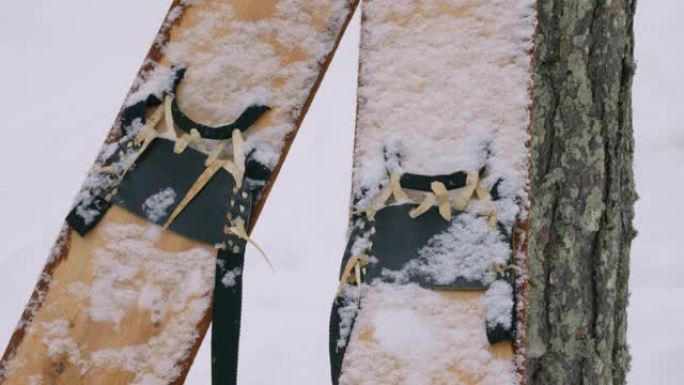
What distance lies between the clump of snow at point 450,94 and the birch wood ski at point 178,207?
0.56ft

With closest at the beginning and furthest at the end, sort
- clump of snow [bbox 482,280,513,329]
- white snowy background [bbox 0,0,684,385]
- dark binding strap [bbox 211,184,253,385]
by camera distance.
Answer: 1. clump of snow [bbox 482,280,513,329]
2. dark binding strap [bbox 211,184,253,385]
3. white snowy background [bbox 0,0,684,385]

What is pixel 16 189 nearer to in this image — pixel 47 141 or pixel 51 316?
Answer: pixel 47 141

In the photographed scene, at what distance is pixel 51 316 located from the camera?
1489 millimetres

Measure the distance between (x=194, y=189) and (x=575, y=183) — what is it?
0.55 meters

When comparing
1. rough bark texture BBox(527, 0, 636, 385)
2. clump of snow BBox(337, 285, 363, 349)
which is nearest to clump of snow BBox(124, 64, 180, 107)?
clump of snow BBox(337, 285, 363, 349)

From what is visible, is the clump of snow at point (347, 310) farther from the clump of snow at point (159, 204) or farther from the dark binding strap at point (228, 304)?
the clump of snow at point (159, 204)

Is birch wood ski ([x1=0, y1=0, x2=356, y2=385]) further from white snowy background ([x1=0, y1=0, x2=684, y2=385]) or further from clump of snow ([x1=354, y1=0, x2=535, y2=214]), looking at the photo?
white snowy background ([x1=0, y1=0, x2=684, y2=385])

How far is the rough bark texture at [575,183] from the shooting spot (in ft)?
4.84

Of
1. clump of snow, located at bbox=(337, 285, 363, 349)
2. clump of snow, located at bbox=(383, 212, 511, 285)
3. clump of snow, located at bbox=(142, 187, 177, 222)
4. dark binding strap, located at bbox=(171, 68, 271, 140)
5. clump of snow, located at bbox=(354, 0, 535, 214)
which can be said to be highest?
clump of snow, located at bbox=(354, 0, 535, 214)

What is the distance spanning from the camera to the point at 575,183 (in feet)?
4.89

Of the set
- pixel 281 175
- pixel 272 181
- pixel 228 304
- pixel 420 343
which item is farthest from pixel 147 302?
pixel 281 175

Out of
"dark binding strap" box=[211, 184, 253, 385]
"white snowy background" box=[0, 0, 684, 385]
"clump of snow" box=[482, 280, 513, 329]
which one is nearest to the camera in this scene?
"clump of snow" box=[482, 280, 513, 329]

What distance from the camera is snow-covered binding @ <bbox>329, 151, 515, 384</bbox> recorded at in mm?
1271

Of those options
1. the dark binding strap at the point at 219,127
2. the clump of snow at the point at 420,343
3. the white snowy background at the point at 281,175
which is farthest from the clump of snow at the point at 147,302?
the white snowy background at the point at 281,175
